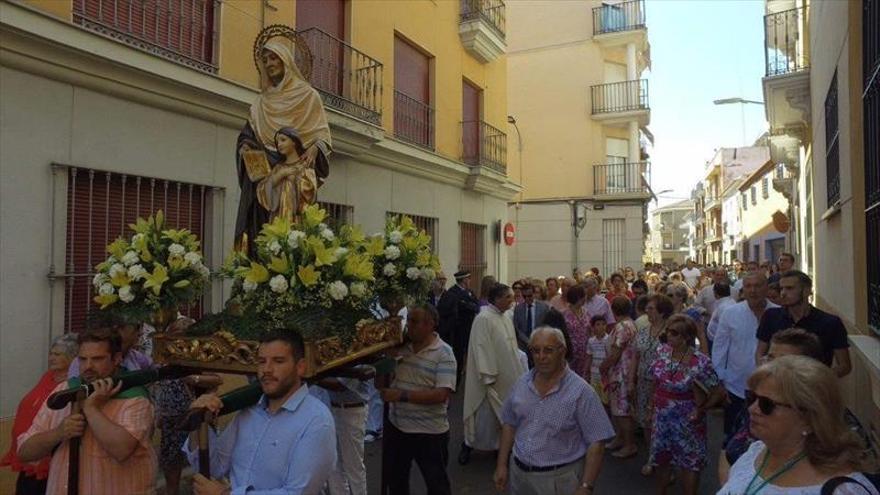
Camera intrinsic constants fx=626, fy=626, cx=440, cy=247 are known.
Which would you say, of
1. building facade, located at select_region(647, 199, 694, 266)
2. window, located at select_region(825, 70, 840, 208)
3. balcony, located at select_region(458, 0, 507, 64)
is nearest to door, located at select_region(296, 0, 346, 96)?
balcony, located at select_region(458, 0, 507, 64)

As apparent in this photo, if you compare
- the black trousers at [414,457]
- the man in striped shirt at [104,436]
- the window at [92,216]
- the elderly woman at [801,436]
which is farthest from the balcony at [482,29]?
the elderly woman at [801,436]

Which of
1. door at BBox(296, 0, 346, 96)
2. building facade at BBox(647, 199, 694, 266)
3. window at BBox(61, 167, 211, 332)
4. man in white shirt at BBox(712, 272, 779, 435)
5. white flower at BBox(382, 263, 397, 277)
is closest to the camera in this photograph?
white flower at BBox(382, 263, 397, 277)

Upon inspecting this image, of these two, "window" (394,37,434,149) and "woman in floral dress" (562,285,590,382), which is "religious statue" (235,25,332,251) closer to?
"woman in floral dress" (562,285,590,382)

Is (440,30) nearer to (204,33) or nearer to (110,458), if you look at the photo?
(204,33)

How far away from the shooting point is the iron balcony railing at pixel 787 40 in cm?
1208

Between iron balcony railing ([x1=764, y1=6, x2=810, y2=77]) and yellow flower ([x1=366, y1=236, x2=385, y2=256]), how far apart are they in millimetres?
10718

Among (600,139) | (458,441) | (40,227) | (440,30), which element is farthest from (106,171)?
(600,139)

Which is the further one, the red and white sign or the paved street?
the red and white sign

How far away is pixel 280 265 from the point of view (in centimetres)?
312

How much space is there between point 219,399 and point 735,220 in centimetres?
4151

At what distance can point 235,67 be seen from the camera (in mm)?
8188

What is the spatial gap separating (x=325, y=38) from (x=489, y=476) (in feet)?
23.7

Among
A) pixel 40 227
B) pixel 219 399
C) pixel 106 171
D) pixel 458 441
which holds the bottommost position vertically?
pixel 458 441

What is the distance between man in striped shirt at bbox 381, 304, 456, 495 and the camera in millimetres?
4320
